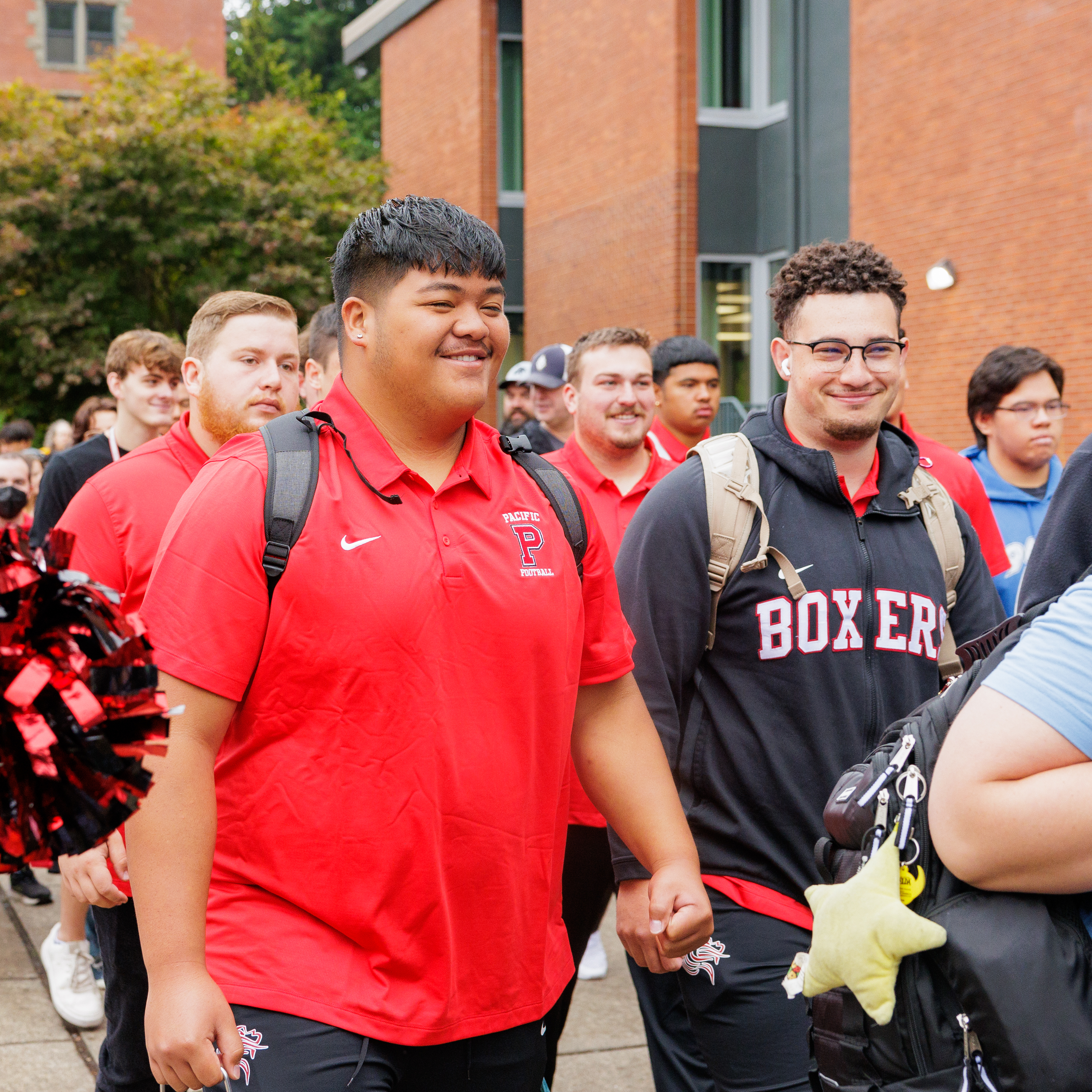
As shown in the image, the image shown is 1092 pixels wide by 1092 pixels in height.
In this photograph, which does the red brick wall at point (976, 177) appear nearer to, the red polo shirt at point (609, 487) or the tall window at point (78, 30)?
the red polo shirt at point (609, 487)

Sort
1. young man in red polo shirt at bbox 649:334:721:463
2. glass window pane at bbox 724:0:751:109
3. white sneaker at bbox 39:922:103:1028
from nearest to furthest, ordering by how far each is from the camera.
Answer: white sneaker at bbox 39:922:103:1028, young man in red polo shirt at bbox 649:334:721:463, glass window pane at bbox 724:0:751:109

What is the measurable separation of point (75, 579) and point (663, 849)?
1.60 metres

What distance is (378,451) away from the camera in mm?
2604

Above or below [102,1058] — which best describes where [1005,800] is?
above

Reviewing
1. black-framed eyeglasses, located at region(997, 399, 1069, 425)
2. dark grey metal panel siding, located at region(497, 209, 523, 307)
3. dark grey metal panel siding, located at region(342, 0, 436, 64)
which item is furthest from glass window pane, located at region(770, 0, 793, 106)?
black-framed eyeglasses, located at region(997, 399, 1069, 425)

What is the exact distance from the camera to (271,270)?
2242 cm

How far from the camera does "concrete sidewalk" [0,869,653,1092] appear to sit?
16.0ft

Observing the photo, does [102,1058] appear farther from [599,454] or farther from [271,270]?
[271,270]

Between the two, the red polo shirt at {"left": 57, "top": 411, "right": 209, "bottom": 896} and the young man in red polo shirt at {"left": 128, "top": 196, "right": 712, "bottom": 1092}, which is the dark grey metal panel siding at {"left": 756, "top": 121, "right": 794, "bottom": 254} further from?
the young man in red polo shirt at {"left": 128, "top": 196, "right": 712, "bottom": 1092}

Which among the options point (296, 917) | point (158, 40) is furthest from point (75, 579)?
point (158, 40)

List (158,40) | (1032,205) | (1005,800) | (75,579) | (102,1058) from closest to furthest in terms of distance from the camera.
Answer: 1. (75,579)
2. (1005,800)
3. (102,1058)
4. (1032,205)
5. (158,40)

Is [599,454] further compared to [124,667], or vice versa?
[599,454]

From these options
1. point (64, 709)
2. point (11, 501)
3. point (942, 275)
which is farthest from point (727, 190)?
point (64, 709)

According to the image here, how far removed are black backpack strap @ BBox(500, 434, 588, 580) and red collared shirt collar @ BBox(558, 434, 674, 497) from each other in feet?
8.13
